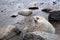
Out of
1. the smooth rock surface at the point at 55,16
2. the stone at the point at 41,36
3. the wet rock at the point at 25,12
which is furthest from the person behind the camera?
the wet rock at the point at 25,12

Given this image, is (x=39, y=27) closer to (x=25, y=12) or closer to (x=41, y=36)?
(x=41, y=36)

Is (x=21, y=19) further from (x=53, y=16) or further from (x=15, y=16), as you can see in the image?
(x=53, y=16)

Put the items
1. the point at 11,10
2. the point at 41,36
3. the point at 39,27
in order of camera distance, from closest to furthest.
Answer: the point at 41,36
the point at 39,27
the point at 11,10

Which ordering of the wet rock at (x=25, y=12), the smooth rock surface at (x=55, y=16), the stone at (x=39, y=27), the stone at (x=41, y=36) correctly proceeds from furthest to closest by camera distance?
the wet rock at (x=25, y=12), the smooth rock surface at (x=55, y=16), the stone at (x=39, y=27), the stone at (x=41, y=36)

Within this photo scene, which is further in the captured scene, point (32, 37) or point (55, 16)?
point (55, 16)

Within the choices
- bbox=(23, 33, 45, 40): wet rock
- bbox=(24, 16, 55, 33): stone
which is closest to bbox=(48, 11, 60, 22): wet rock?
bbox=(24, 16, 55, 33): stone

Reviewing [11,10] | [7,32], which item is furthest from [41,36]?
[11,10]

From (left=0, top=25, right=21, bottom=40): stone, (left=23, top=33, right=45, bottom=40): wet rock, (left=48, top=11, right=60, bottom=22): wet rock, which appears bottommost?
(left=0, top=25, right=21, bottom=40): stone

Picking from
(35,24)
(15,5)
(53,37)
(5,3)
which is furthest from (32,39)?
(5,3)

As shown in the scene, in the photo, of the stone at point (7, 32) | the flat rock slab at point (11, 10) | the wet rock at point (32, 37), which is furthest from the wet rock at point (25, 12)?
the wet rock at point (32, 37)

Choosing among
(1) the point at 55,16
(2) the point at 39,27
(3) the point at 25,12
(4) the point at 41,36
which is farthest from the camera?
(3) the point at 25,12

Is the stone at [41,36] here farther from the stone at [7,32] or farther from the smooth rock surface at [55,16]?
the smooth rock surface at [55,16]

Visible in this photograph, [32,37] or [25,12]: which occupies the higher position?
[25,12]

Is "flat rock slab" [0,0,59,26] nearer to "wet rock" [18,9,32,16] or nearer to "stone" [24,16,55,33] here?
"wet rock" [18,9,32,16]
